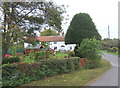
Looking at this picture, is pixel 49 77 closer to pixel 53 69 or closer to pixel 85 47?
pixel 53 69

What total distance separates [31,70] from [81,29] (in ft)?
38.2

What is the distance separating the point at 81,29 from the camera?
63.0 ft

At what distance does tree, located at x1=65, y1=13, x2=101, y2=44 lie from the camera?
19081 millimetres

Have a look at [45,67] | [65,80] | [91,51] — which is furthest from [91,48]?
[65,80]

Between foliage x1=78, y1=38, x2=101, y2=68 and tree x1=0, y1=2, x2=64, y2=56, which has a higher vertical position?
tree x1=0, y1=2, x2=64, y2=56

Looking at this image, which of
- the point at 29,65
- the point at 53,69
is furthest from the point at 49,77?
the point at 29,65

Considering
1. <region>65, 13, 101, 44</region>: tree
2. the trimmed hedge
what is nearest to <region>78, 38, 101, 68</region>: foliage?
<region>65, 13, 101, 44</region>: tree

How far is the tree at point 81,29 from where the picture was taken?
19081 millimetres

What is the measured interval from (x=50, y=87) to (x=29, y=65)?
2229 mm

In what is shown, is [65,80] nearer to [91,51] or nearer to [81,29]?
[91,51]

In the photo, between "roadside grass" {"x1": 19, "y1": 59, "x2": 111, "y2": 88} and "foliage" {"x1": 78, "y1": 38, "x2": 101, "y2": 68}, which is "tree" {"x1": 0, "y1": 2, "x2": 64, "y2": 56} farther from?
"foliage" {"x1": 78, "y1": 38, "x2": 101, "y2": 68}

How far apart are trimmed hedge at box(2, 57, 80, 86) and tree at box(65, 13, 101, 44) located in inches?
290

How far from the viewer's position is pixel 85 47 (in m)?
16.5

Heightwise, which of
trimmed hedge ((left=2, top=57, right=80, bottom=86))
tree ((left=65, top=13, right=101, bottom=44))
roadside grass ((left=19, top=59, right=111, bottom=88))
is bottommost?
roadside grass ((left=19, top=59, right=111, bottom=88))
